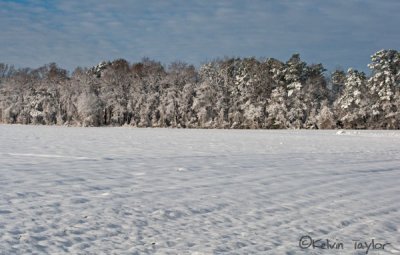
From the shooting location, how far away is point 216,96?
77.9 meters

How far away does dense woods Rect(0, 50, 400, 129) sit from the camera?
65250mm

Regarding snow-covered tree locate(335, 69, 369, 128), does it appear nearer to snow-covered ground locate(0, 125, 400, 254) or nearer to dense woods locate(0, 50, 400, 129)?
dense woods locate(0, 50, 400, 129)

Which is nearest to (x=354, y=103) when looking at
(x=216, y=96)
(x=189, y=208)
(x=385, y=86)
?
(x=385, y=86)

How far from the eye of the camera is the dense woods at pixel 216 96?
6525cm

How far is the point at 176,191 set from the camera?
11031 mm

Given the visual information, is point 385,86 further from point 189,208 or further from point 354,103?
point 189,208

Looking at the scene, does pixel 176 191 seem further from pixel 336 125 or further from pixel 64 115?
pixel 64 115

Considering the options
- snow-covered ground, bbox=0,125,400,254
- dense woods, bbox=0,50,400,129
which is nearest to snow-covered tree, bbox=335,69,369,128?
dense woods, bbox=0,50,400,129

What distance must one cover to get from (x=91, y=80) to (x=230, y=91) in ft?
93.3

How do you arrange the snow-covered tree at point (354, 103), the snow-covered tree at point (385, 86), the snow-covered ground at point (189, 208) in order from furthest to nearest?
the snow-covered tree at point (354, 103) < the snow-covered tree at point (385, 86) < the snow-covered ground at point (189, 208)

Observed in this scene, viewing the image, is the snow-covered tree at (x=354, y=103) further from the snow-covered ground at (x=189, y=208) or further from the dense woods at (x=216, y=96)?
the snow-covered ground at (x=189, y=208)

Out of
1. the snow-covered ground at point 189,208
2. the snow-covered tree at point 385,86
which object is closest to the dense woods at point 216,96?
the snow-covered tree at point 385,86

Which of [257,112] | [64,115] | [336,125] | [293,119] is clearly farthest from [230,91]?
[64,115]

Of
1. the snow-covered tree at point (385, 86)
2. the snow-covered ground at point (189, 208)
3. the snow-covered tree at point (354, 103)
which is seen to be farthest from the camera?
the snow-covered tree at point (354, 103)
